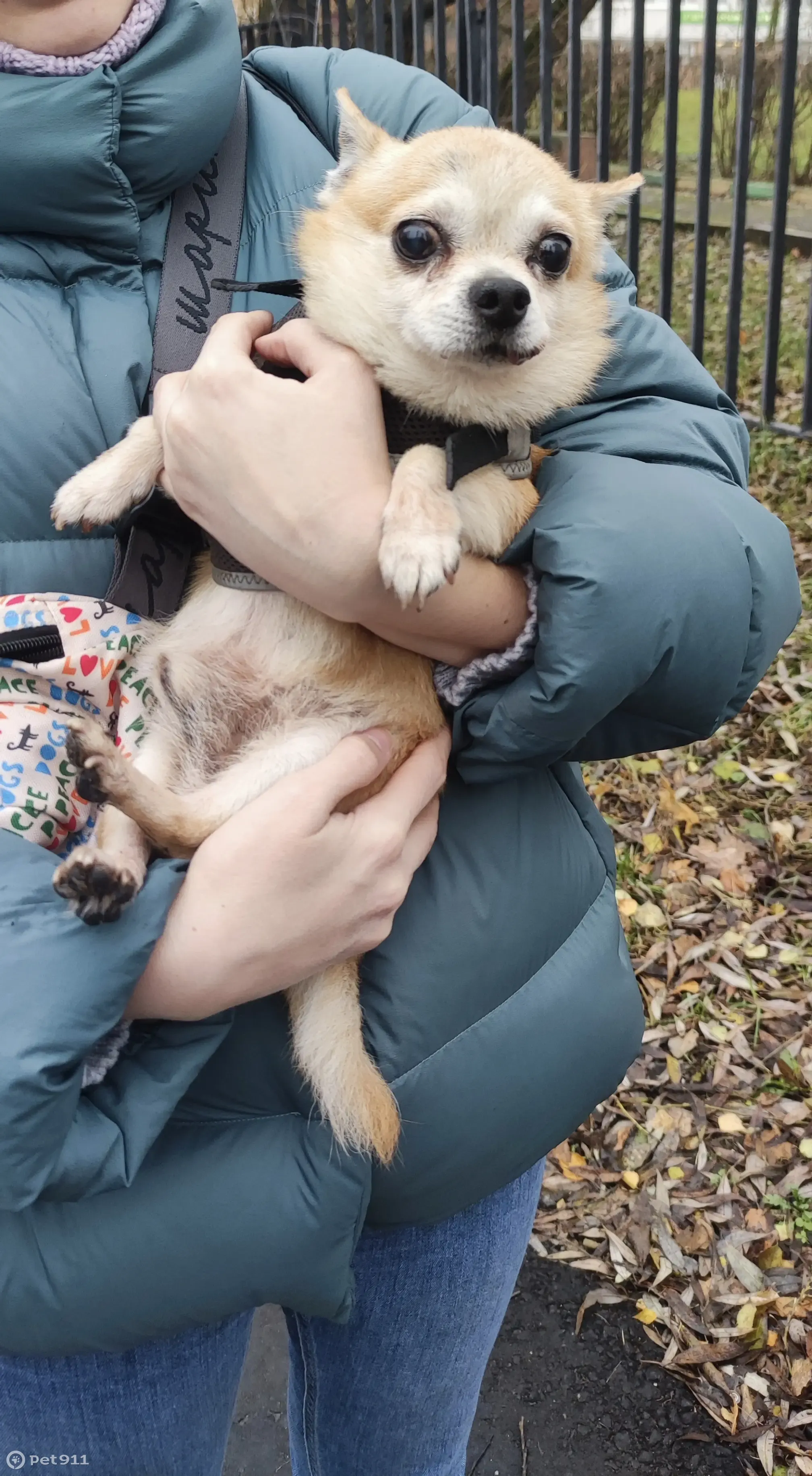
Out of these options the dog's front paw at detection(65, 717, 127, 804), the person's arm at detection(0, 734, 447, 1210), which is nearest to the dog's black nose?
the person's arm at detection(0, 734, 447, 1210)

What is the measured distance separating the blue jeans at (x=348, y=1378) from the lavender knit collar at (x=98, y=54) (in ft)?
5.16

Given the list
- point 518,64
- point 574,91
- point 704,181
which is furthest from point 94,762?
point 518,64

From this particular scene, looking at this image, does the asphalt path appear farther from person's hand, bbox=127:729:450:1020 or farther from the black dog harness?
the black dog harness

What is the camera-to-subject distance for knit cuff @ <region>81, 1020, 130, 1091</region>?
1.15m

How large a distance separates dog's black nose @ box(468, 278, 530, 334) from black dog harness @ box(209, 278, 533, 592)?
0.51 feet

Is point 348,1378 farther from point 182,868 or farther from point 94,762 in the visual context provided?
point 94,762

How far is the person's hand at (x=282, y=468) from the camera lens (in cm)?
130

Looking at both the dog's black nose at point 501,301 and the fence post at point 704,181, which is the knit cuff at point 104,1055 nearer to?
the dog's black nose at point 501,301

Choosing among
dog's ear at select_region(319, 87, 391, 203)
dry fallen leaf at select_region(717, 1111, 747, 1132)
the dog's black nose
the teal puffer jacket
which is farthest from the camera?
dry fallen leaf at select_region(717, 1111, 747, 1132)

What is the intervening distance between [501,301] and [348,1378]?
1543mm

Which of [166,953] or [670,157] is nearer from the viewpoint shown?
[166,953]

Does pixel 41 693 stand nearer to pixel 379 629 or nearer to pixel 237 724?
pixel 237 724

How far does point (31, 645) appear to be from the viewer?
1304mm

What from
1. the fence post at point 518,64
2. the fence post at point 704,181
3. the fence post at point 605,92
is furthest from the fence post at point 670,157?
the fence post at point 518,64
